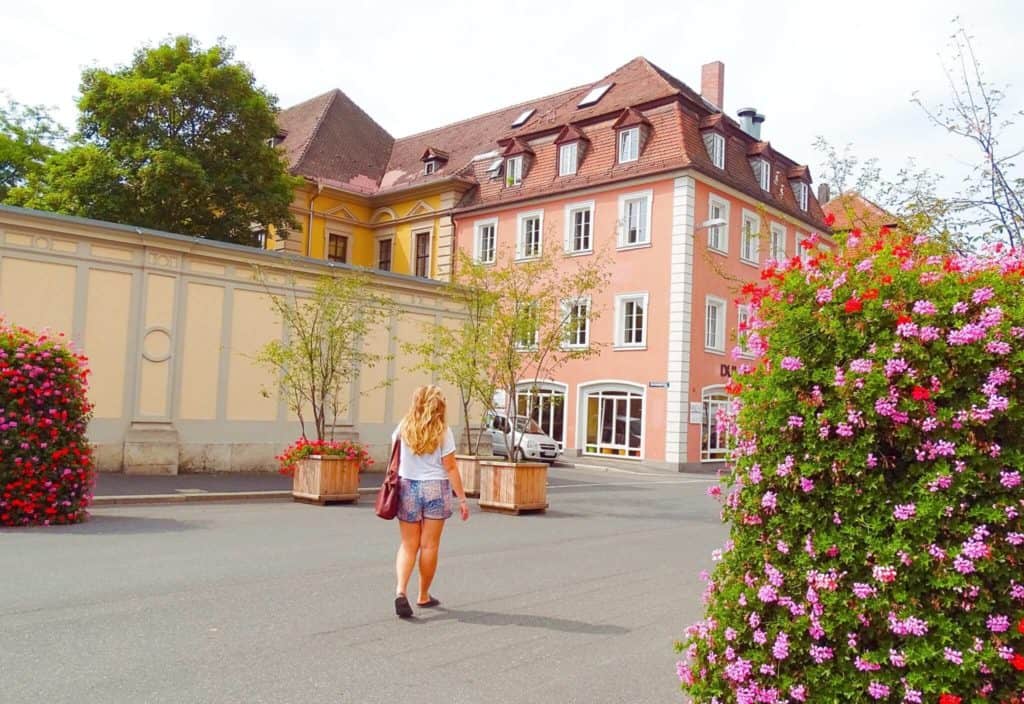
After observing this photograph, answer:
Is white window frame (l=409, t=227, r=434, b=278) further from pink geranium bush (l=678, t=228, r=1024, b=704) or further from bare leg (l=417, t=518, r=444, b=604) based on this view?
pink geranium bush (l=678, t=228, r=1024, b=704)

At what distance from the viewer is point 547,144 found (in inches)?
1363

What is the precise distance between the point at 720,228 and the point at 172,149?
18.8 metres

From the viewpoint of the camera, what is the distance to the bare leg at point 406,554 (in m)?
6.65

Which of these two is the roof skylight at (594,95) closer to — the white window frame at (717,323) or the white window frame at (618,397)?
the white window frame at (717,323)

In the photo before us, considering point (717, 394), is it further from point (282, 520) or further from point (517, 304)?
point (282, 520)

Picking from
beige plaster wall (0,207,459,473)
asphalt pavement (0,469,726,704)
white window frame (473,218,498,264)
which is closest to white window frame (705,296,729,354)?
white window frame (473,218,498,264)

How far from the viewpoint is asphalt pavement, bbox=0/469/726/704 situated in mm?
4898

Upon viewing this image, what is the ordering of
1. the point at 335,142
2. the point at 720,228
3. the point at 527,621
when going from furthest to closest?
the point at 335,142 < the point at 720,228 < the point at 527,621

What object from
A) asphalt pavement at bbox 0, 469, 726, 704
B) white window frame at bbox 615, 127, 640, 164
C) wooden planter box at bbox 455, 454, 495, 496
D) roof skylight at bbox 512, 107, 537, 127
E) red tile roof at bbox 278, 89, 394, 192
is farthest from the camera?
red tile roof at bbox 278, 89, 394, 192

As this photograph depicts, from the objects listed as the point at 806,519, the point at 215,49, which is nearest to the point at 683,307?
the point at 215,49

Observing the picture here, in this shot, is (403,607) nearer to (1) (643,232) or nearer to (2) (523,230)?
(1) (643,232)

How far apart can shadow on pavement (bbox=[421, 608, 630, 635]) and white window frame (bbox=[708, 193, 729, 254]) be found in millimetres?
25190

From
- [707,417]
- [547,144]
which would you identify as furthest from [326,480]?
[547,144]

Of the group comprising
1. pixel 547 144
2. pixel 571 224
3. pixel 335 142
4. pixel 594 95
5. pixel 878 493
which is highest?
pixel 594 95
